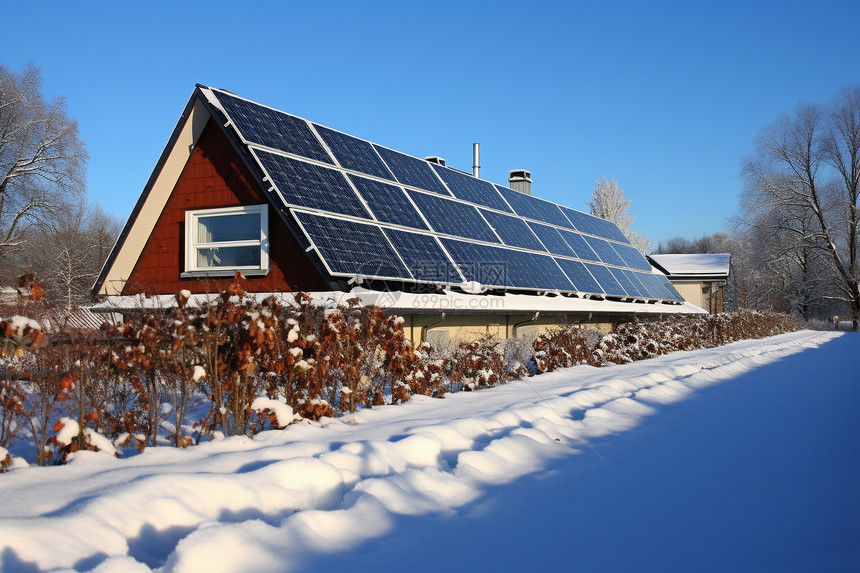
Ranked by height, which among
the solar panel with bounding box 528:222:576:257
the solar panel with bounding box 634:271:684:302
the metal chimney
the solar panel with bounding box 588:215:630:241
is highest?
the metal chimney

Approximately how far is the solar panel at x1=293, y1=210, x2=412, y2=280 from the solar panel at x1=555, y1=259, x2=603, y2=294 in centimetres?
857

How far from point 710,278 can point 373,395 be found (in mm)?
45903

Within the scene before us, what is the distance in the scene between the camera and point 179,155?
13445 mm

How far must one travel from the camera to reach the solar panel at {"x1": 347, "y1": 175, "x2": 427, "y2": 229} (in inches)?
532

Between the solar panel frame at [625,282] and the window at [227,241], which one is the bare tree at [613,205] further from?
the window at [227,241]

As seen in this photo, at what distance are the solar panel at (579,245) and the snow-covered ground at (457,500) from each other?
15083 mm

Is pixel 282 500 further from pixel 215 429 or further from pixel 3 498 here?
pixel 215 429

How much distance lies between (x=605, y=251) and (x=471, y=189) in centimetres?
863

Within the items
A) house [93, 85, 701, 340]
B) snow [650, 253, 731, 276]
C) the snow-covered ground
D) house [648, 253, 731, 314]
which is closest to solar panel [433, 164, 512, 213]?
house [93, 85, 701, 340]

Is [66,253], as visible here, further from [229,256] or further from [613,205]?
[613,205]

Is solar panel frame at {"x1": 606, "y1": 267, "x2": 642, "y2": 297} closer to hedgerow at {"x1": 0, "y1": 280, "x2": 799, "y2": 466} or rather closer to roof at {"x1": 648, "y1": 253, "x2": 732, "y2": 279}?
hedgerow at {"x1": 0, "y1": 280, "x2": 799, "y2": 466}

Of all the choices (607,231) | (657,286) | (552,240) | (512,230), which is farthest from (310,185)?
(607,231)

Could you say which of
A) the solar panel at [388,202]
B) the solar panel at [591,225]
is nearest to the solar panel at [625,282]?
the solar panel at [591,225]

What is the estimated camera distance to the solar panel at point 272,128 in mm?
12492
